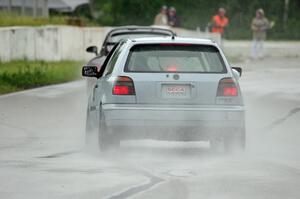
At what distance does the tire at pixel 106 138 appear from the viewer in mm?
12781

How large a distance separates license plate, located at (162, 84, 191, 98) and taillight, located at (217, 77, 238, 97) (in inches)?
14.1

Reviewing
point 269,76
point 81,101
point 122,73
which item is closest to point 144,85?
point 122,73

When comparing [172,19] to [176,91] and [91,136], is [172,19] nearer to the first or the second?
[91,136]

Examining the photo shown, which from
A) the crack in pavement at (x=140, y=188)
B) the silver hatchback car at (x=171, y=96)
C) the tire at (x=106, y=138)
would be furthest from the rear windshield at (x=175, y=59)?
the crack in pavement at (x=140, y=188)

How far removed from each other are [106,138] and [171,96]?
0.88 meters

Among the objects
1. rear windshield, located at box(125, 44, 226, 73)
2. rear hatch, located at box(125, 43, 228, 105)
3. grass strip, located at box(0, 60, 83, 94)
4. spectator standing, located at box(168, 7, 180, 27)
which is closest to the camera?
rear hatch, located at box(125, 43, 228, 105)

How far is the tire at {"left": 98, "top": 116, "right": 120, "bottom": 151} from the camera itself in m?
12.8

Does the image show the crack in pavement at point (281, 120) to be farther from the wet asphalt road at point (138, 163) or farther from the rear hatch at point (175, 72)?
the rear hatch at point (175, 72)

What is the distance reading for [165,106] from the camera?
12.7 meters

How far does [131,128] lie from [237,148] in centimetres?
132

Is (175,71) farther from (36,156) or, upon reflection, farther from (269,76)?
(269,76)

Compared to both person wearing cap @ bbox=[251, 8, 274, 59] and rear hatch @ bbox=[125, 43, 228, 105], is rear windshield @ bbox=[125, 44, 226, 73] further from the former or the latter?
person wearing cap @ bbox=[251, 8, 274, 59]

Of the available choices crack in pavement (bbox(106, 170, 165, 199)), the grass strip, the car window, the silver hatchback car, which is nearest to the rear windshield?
the silver hatchback car

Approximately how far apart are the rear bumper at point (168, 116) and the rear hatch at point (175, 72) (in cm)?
9
